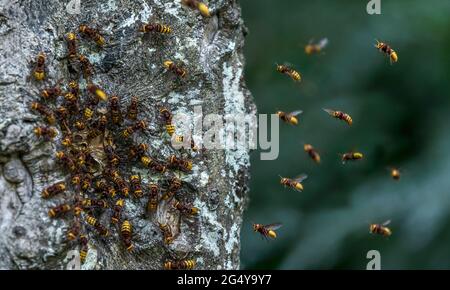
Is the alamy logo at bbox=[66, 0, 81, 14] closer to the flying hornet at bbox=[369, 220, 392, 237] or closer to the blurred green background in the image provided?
the blurred green background

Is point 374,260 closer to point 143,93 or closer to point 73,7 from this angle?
point 143,93

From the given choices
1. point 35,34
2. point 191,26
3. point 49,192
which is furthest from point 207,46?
point 49,192

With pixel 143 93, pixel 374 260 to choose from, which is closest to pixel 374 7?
pixel 374 260

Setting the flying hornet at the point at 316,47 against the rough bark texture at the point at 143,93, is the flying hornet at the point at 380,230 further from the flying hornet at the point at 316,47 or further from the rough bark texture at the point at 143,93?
the flying hornet at the point at 316,47

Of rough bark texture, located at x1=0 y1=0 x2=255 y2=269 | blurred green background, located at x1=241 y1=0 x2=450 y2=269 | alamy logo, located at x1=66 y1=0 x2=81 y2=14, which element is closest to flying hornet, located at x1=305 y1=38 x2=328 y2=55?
blurred green background, located at x1=241 y1=0 x2=450 y2=269

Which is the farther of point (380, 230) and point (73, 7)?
point (380, 230)
